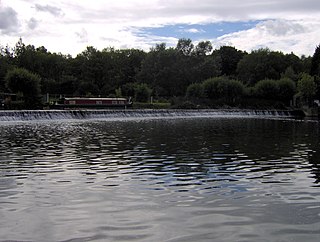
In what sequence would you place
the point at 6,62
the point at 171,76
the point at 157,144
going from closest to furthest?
1. the point at 157,144
2. the point at 6,62
3. the point at 171,76

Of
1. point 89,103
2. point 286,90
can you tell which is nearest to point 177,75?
point 286,90

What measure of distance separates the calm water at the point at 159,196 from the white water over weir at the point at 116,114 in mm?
34252

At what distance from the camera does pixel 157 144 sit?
995 inches

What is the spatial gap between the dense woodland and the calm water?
69.5m

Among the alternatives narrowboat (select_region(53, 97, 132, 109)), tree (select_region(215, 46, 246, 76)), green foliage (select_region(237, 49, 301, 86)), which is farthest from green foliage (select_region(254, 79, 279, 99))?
tree (select_region(215, 46, 246, 76))

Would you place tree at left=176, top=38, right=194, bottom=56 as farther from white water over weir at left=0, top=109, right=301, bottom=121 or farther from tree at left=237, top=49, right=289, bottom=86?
white water over weir at left=0, top=109, right=301, bottom=121

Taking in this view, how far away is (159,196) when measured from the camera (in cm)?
1166

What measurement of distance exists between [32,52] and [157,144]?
326 feet

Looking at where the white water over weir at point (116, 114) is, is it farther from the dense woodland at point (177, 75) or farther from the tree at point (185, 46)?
the tree at point (185, 46)

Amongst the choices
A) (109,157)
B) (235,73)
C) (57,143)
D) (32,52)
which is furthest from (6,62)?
(109,157)

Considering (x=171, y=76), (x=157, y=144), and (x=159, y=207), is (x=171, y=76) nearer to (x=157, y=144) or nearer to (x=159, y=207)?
(x=157, y=144)

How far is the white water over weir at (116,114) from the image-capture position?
177 ft

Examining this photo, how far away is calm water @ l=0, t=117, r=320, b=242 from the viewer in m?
8.79

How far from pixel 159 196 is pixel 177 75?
109 metres
